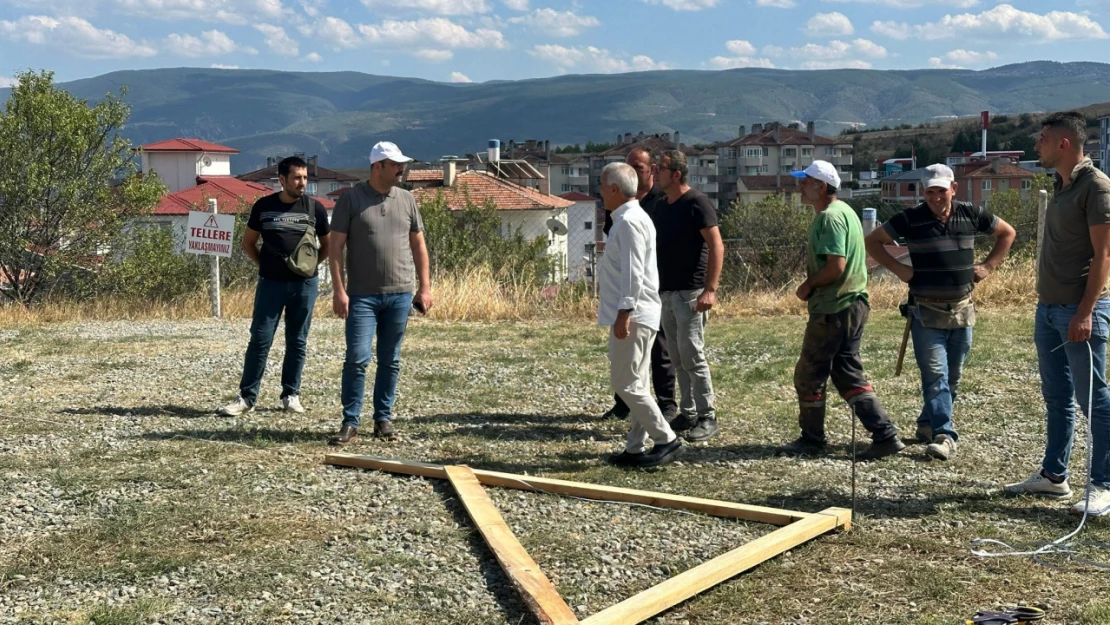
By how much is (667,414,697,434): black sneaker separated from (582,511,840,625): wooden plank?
2.35 meters

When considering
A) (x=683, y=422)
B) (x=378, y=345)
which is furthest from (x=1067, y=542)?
(x=378, y=345)

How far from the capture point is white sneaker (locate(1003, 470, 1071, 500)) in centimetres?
595

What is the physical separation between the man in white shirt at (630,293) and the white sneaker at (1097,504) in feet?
7.19

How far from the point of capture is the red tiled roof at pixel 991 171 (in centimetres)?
11012

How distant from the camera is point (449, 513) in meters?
5.72

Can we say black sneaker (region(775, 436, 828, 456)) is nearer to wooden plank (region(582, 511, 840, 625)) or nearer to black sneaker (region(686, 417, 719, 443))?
black sneaker (region(686, 417, 719, 443))

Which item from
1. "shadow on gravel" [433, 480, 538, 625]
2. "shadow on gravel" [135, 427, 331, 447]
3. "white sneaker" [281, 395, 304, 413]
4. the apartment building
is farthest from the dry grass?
the apartment building

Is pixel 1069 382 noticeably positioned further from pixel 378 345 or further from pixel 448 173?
pixel 448 173

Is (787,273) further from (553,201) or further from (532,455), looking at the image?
(553,201)

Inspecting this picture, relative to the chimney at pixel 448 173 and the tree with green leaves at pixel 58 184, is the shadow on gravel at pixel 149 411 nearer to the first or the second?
the tree with green leaves at pixel 58 184

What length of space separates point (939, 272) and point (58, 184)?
18686 millimetres

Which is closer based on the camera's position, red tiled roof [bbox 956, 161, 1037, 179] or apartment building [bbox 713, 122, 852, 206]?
red tiled roof [bbox 956, 161, 1037, 179]

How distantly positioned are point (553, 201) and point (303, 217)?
247 feet

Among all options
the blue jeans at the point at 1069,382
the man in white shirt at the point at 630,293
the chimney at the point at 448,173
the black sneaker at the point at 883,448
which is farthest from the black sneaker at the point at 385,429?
the chimney at the point at 448,173
